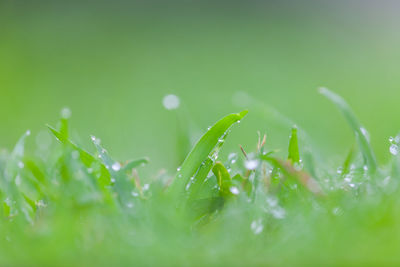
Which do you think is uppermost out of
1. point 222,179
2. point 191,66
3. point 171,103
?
point 191,66

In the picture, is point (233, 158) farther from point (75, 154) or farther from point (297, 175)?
point (75, 154)

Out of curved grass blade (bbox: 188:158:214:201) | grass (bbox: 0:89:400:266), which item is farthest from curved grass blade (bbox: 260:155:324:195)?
curved grass blade (bbox: 188:158:214:201)

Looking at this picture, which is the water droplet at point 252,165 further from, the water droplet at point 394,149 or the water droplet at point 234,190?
the water droplet at point 394,149

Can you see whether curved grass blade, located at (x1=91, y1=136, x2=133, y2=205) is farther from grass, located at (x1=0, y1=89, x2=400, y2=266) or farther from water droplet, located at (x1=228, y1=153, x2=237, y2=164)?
water droplet, located at (x1=228, y1=153, x2=237, y2=164)

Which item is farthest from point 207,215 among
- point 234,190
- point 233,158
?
point 233,158

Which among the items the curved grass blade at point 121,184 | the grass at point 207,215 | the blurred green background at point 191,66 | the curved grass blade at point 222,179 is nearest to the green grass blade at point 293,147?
the grass at point 207,215

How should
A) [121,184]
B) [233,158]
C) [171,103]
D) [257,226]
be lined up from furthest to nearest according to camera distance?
[171,103] < [233,158] < [121,184] < [257,226]

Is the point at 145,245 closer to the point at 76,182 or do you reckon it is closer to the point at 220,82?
the point at 76,182
